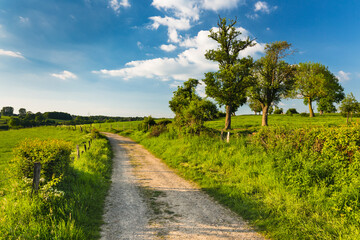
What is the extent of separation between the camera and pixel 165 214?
5984mm

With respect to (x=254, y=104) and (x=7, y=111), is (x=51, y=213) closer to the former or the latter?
(x=254, y=104)

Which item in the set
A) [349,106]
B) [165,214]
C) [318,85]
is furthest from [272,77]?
[165,214]

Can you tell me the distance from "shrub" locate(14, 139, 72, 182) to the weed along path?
2.45 m

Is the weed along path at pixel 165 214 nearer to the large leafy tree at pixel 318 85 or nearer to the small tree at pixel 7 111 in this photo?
the large leafy tree at pixel 318 85

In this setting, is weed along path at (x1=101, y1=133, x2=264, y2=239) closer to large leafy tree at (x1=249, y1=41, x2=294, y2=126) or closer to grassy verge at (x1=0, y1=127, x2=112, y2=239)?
grassy verge at (x1=0, y1=127, x2=112, y2=239)

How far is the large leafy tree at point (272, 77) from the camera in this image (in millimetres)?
31203

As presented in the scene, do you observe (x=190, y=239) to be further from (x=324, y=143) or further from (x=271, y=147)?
(x=271, y=147)

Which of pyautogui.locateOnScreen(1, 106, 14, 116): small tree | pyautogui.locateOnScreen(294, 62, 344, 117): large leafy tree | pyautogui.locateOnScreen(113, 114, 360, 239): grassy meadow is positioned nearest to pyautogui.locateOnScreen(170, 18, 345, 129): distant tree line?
pyautogui.locateOnScreen(113, 114, 360, 239): grassy meadow

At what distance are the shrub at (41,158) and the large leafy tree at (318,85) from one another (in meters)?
52.3

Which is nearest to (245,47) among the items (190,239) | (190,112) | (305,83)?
(190,112)

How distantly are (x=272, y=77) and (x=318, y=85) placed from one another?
2519 centimetres

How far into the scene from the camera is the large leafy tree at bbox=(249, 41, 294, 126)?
102 ft

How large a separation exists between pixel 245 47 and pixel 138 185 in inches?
1082

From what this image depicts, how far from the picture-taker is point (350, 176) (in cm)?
605
